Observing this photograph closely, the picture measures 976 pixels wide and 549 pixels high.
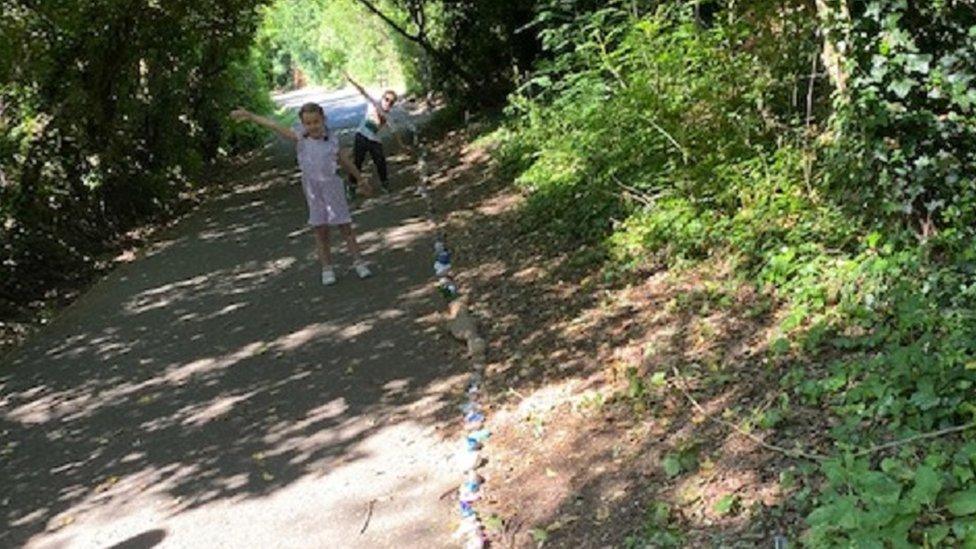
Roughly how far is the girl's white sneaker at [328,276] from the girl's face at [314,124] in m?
1.35

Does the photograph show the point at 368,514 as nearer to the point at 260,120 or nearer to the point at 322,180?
the point at 322,180

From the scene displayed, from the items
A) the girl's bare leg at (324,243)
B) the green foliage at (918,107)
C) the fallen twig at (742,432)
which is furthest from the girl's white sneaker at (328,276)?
the green foliage at (918,107)

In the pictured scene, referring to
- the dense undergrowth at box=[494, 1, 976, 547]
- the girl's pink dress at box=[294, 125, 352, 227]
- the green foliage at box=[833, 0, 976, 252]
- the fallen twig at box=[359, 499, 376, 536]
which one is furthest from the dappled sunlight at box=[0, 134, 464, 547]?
the green foliage at box=[833, 0, 976, 252]

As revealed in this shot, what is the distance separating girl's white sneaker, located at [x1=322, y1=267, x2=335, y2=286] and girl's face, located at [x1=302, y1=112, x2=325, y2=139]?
135 centimetres

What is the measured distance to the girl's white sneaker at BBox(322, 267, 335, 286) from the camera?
865 centimetres

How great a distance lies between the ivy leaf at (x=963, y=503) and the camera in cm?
284

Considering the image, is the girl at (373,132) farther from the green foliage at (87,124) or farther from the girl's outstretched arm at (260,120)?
the girl's outstretched arm at (260,120)

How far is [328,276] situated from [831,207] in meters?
4.88

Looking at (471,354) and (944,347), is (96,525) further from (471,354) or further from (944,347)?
(944,347)

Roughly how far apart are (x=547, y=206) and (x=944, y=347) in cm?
568

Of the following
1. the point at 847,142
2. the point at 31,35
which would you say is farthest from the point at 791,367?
the point at 31,35

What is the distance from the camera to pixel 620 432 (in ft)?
15.3

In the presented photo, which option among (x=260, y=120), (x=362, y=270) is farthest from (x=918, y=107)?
(x=260, y=120)

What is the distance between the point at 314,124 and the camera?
26.2 ft
